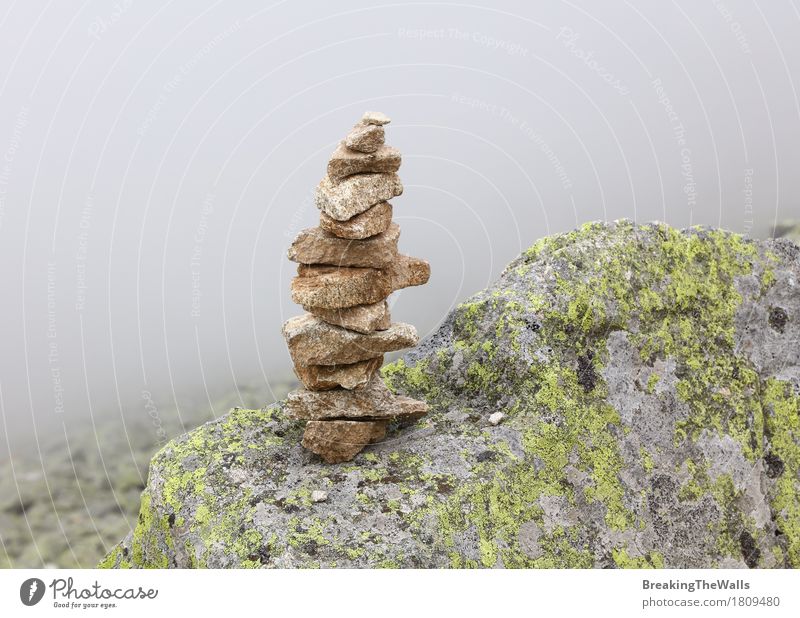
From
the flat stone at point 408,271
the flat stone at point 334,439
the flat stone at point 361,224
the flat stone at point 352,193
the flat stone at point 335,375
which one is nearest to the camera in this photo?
the flat stone at point 352,193

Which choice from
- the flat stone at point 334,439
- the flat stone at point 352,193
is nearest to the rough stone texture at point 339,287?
the flat stone at point 352,193

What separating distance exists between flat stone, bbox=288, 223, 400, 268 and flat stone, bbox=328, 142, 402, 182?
0.73m

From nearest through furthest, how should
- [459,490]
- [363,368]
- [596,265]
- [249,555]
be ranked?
[249,555] < [459,490] < [363,368] < [596,265]

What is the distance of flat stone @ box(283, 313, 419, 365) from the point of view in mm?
9469

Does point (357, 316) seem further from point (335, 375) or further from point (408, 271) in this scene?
point (408, 271)

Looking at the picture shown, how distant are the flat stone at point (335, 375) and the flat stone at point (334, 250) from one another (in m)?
1.28

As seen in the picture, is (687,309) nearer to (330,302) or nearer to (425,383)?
(425,383)

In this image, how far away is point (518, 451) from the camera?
935 cm

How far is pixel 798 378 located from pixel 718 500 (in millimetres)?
2502

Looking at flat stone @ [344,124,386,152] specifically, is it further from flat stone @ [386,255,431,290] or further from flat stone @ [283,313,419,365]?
flat stone @ [283,313,419,365]

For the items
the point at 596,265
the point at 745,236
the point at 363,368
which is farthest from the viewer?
the point at 745,236

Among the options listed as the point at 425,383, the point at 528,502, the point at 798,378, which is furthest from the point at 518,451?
the point at 798,378

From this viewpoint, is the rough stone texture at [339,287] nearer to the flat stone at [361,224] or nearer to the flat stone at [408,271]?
the flat stone at [408,271]

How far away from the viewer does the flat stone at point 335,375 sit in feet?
31.6
